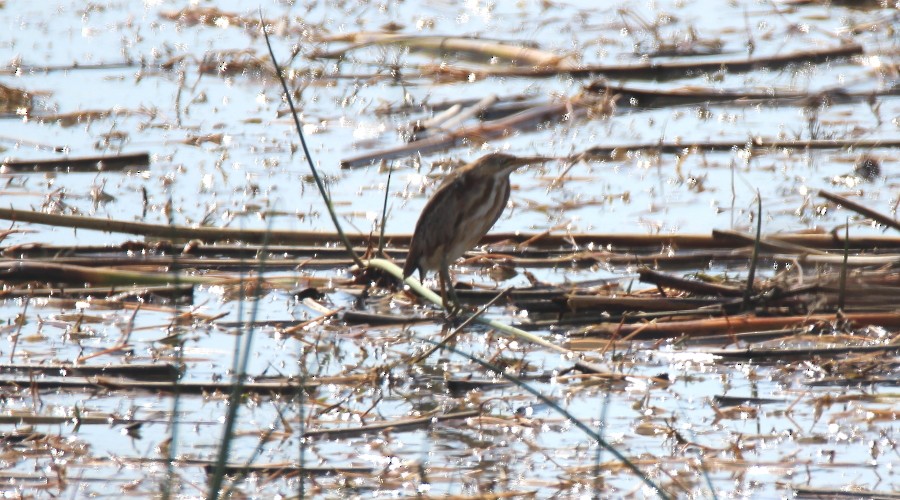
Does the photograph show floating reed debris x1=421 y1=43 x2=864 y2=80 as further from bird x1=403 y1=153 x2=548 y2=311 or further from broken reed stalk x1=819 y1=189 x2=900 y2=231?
broken reed stalk x1=819 y1=189 x2=900 y2=231

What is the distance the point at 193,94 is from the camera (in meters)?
11.0

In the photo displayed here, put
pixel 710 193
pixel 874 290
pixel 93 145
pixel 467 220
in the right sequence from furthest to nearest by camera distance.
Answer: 1. pixel 93 145
2. pixel 710 193
3. pixel 467 220
4. pixel 874 290

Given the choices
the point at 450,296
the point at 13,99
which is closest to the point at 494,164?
the point at 450,296

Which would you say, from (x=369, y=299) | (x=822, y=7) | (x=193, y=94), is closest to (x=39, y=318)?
(x=369, y=299)

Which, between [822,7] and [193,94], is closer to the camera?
[193,94]

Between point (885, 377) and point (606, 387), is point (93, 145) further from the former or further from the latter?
point (885, 377)

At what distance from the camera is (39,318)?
6.34m

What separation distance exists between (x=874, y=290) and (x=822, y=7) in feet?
24.3

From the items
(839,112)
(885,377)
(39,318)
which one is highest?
(839,112)

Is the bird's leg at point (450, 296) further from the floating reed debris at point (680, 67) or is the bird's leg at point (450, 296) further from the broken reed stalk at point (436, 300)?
the floating reed debris at point (680, 67)

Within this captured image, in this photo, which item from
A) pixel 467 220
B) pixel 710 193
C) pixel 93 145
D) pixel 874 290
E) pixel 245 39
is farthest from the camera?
pixel 245 39

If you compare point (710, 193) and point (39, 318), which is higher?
point (710, 193)

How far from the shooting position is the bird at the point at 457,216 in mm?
6473

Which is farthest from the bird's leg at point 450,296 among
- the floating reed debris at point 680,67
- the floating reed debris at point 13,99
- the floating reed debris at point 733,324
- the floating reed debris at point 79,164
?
the floating reed debris at point 13,99
